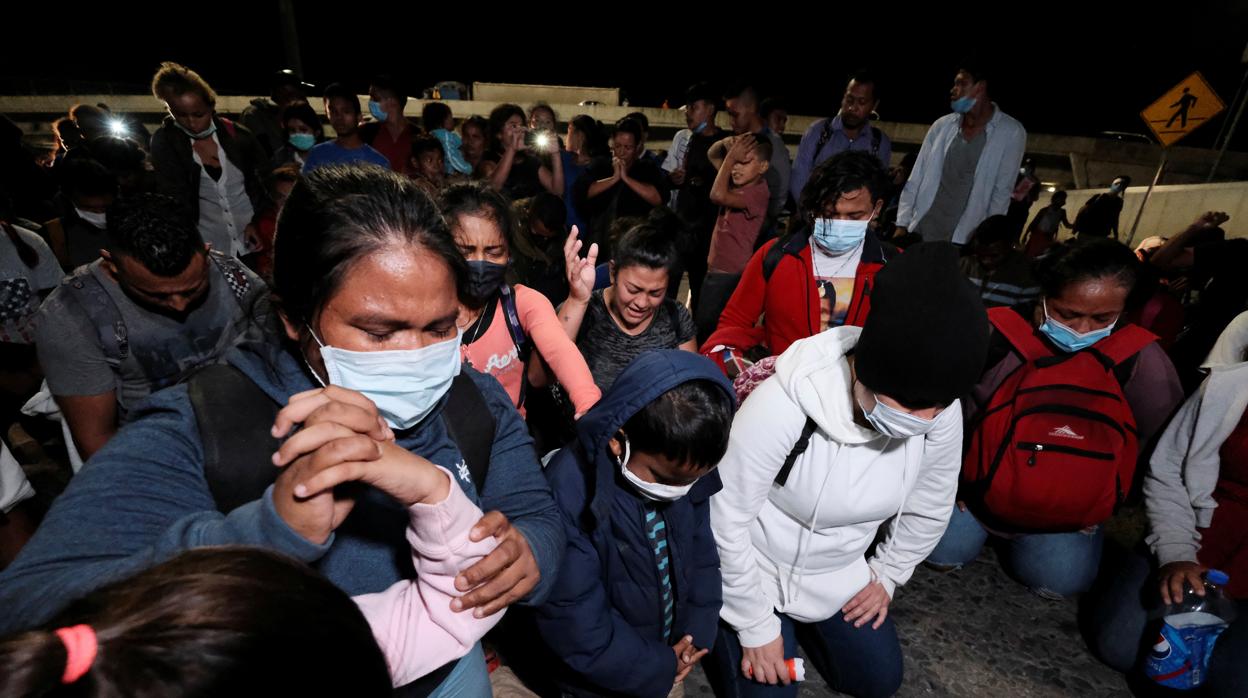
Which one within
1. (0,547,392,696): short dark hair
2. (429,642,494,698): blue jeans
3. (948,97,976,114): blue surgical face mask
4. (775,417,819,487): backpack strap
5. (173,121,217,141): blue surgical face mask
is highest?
(948,97,976,114): blue surgical face mask

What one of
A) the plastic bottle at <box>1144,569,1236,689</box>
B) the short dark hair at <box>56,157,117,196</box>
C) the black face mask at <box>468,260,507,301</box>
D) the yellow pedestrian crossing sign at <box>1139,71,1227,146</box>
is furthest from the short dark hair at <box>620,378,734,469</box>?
the yellow pedestrian crossing sign at <box>1139,71,1227,146</box>

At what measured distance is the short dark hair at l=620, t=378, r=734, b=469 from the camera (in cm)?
154

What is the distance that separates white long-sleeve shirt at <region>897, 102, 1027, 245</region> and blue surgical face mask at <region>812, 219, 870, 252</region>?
2.54 metres

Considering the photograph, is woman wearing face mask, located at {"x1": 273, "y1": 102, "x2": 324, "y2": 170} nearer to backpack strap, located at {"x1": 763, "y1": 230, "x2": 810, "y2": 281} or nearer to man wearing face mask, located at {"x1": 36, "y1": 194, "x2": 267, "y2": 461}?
man wearing face mask, located at {"x1": 36, "y1": 194, "x2": 267, "y2": 461}

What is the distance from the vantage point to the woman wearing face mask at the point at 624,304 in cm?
285

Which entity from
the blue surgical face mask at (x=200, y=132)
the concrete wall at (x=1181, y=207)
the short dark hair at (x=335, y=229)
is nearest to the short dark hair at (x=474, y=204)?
the short dark hair at (x=335, y=229)

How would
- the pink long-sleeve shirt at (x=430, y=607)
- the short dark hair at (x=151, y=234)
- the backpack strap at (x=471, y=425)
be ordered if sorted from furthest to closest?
the short dark hair at (x=151, y=234) → the backpack strap at (x=471, y=425) → the pink long-sleeve shirt at (x=430, y=607)

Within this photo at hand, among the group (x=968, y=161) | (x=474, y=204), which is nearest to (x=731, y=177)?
(x=968, y=161)

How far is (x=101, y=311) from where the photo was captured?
210cm

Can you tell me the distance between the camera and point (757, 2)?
2212cm

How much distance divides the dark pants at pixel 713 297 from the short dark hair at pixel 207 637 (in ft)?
13.5

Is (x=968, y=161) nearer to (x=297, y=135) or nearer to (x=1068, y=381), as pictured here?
(x=1068, y=381)

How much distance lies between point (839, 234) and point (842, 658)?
82.7 inches

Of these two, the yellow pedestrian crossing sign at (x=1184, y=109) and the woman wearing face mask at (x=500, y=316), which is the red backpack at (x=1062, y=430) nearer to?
the woman wearing face mask at (x=500, y=316)
